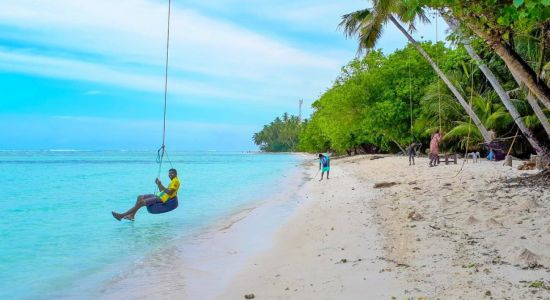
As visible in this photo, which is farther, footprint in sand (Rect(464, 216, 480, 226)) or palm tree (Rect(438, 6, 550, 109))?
footprint in sand (Rect(464, 216, 480, 226))

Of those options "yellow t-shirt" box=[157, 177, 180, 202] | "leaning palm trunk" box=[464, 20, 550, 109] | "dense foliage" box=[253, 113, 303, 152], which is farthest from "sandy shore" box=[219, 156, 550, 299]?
"dense foliage" box=[253, 113, 303, 152]

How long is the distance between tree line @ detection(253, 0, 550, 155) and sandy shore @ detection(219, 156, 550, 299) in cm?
202

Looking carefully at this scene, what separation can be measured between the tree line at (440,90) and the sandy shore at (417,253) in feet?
6.63

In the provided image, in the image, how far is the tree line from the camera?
11.1 meters

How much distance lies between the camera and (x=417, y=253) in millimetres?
5750

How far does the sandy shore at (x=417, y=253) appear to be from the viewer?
14.5 ft

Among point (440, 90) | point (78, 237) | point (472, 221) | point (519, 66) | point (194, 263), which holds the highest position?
point (440, 90)

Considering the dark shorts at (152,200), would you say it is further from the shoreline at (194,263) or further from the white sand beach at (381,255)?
the white sand beach at (381,255)

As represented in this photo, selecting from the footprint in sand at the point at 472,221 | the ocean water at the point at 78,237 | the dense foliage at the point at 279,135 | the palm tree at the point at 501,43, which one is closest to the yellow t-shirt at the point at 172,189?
the ocean water at the point at 78,237

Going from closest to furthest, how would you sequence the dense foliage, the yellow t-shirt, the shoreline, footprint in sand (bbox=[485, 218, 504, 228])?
the shoreline, footprint in sand (bbox=[485, 218, 504, 228]), the yellow t-shirt, the dense foliage

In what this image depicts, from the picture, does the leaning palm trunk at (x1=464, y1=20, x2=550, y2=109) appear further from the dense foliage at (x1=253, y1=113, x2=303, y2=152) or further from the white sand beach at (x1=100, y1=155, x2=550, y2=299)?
the dense foliage at (x1=253, y1=113, x2=303, y2=152)

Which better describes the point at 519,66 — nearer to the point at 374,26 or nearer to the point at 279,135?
the point at 374,26

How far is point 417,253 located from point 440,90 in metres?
24.2

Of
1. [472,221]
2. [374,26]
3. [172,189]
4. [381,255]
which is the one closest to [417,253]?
[381,255]
